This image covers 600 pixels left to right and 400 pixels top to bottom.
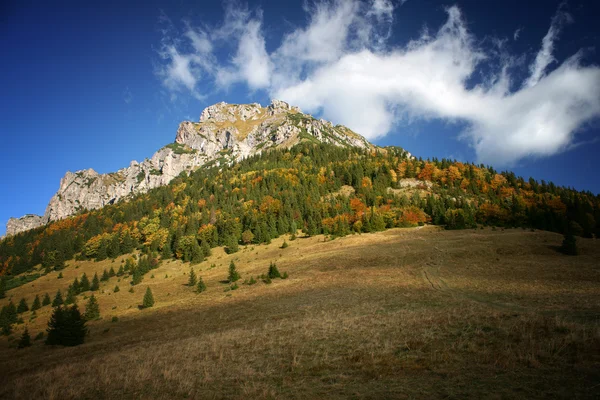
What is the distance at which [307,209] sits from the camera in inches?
4353

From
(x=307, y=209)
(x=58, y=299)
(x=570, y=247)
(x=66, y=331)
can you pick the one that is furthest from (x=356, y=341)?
(x=307, y=209)

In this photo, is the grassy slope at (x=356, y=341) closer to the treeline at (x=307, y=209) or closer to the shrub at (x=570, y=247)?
the shrub at (x=570, y=247)

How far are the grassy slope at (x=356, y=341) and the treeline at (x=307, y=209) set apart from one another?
46.2 metres

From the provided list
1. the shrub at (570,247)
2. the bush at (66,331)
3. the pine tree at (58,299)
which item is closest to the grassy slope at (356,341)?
the bush at (66,331)

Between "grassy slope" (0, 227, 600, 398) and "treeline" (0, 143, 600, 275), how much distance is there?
→ 46.2 m

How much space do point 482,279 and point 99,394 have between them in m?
40.3

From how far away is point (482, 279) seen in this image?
35062 millimetres

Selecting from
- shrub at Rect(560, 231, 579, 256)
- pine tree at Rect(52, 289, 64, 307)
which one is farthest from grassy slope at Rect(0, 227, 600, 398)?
pine tree at Rect(52, 289, 64, 307)

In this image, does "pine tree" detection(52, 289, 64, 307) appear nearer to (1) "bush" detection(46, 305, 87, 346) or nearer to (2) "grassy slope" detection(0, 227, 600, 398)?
(2) "grassy slope" detection(0, 227, 600, 398)

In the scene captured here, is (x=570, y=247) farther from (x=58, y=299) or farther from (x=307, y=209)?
(x=58, y=299)

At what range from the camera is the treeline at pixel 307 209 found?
88.6m

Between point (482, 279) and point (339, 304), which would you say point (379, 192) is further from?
Answer: point (339, 304)

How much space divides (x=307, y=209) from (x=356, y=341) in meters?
96.4

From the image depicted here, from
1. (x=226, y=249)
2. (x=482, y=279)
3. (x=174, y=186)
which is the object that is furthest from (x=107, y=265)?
(x=482, y=279)
